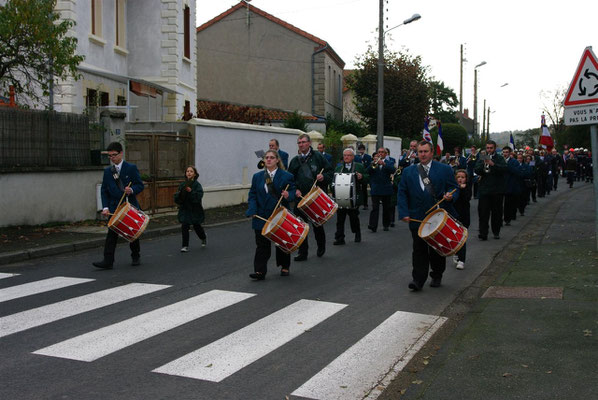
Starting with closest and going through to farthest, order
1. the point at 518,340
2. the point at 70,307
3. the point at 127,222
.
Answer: the point at 518,340 < the point at 70,307 < the point at 127,222

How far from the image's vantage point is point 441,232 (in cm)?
802

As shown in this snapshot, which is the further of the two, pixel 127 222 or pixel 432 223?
pixel 127 222

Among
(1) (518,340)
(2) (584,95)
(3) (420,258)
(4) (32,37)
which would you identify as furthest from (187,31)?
(1) (518,340)

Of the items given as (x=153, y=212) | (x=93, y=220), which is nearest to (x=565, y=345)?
(x=93, y=220)

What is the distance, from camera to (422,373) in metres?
5.30

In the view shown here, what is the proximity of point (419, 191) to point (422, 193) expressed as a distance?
0.15 ft

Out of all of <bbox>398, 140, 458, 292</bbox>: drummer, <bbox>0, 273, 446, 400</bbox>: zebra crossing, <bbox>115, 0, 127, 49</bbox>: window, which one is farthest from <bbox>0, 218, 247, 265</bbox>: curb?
<bbox>115, 0, 127, 49</bbox>: window

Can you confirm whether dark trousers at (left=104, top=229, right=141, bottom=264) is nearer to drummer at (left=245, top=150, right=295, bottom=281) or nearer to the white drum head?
drummer at (left=245, top=150, right=295, bottom=281)

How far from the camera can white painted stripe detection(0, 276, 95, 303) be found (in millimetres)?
8289

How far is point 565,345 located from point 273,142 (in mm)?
6953

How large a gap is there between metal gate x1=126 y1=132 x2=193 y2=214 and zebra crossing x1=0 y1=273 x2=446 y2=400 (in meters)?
9.44

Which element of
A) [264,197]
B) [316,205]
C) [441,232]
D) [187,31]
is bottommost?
[441,232]

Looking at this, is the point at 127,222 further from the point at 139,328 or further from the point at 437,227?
the point at 437,227

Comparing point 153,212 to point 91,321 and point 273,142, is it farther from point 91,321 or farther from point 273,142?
point 91,321
